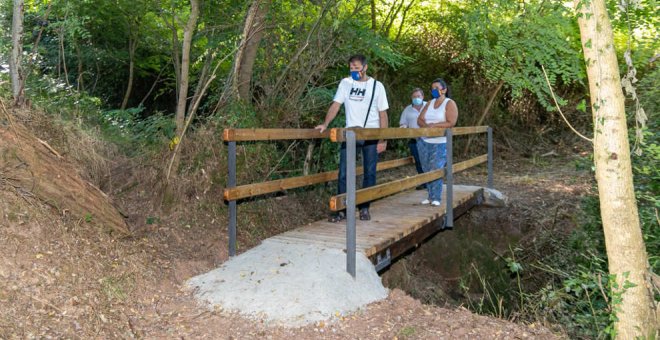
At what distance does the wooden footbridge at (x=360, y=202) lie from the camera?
185 inches

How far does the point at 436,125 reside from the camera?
716 cm

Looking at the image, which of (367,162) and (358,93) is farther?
(367,162)

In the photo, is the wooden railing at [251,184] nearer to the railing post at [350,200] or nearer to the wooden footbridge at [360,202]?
the wooden footbridge at [360,202]

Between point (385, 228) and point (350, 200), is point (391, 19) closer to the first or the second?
point (385, 228)

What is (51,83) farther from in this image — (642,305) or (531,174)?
(531,174)

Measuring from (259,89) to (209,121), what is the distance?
44.6 inches

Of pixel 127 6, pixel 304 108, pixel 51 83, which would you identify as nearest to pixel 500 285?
pixel 304 108

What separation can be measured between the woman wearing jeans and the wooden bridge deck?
0.30m

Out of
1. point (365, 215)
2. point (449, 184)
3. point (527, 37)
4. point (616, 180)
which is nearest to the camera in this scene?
point (616, 180)

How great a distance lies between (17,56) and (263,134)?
8.43 ft

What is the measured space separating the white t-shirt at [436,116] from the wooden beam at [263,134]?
1.85 meters

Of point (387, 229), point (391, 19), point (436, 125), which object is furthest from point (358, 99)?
point (391, 19)

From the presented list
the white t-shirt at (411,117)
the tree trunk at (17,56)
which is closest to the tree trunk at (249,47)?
the tree trunk at (17,56)

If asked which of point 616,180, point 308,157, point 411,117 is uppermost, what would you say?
point 411,117
